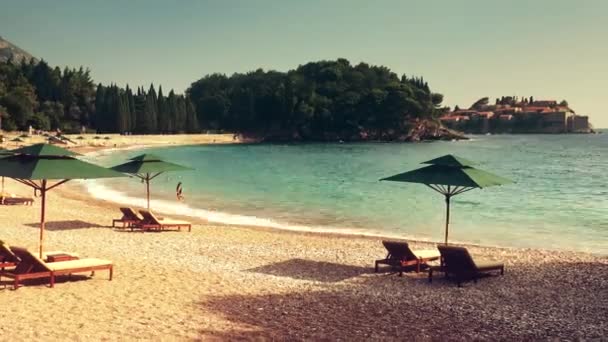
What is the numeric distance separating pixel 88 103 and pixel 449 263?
117m

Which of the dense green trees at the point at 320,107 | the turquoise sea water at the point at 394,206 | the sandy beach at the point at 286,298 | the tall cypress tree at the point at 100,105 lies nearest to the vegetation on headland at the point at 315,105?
the dense green trees at the point at 320,107

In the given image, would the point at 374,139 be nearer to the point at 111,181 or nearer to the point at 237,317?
the point at 111,181

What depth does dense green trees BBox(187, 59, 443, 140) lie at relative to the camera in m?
158

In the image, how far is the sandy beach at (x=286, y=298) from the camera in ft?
26.8

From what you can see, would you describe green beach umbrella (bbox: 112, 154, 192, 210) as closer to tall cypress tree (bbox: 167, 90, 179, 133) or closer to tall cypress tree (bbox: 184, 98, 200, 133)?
tall cypress tree (bbox: 167, 90, 179, 133)

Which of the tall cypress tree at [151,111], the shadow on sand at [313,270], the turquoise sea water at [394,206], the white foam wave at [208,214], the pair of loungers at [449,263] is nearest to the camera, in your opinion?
the pair of loungers at [449,263]

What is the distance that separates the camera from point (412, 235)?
838 inches

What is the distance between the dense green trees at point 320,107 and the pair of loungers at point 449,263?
14419cm

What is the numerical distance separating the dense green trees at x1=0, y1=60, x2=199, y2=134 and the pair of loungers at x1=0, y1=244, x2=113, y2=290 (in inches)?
3829

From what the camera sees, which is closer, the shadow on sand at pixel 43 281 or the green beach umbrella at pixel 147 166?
the shadow on sand at pixel 43 281

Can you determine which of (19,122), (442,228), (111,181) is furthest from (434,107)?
(442,228)

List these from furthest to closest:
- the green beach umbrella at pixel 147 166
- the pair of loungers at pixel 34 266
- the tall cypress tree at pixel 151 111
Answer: the tall cypress tree at pixel 151 111 → the green beach umbrella at pixel 147 166 → the pair of loungers at pixel 34 266

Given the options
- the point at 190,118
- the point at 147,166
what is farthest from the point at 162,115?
the point at 147,166

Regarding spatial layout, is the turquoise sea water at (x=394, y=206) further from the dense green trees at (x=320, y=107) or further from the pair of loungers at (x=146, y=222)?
the dense green trees at (x=320, y=107)
